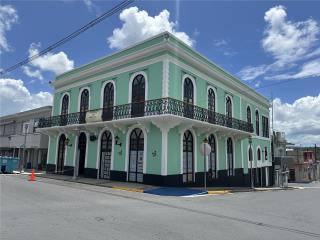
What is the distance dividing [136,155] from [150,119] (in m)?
3.05

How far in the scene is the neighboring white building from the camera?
28.8m

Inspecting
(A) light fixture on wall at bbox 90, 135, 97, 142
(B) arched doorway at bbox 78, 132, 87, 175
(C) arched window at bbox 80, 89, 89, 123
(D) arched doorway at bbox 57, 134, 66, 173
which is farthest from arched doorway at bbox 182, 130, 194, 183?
(D) arched doorway at bbox 57, 134, 66, 173

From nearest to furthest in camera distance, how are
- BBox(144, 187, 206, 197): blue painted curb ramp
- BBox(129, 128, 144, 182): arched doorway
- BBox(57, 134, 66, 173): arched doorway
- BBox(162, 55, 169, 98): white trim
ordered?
BBox(144, 187, 206, 197): blue painted curb ramp
BBox(162, 55, 169, 98): white trim
BBox(129, 128, 144, 182): arched doorway
BBox(57, 134, 66, 173): arched doorway

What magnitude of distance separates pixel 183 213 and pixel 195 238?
2.80 meters

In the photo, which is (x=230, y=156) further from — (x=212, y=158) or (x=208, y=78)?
(x=208, y=78)

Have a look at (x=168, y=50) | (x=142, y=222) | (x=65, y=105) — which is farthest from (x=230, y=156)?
(x=142, y=222)

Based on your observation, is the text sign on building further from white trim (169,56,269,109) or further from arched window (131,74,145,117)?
white trim (169,56,269,109)

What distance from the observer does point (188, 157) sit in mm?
18031

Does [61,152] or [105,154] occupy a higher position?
[61,152]

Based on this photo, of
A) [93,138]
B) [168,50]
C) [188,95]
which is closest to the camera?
[168,50]

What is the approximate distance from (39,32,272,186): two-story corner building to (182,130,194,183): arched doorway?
63 mm

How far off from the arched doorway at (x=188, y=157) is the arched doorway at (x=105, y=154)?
5.45 m

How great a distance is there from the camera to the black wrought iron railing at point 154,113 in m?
16.0

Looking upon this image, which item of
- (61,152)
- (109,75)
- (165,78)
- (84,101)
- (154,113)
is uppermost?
(109,75)
